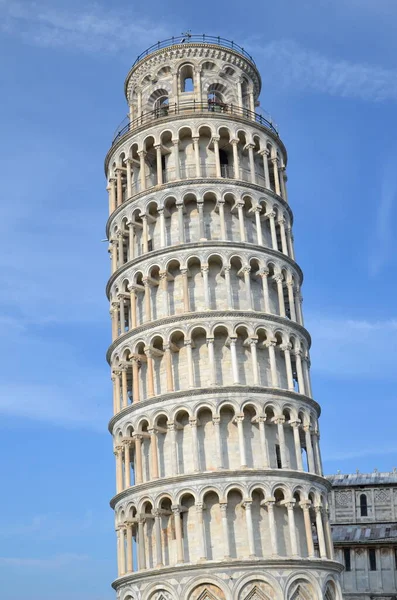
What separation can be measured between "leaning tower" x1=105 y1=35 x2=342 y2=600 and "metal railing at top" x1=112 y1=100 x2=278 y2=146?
0.14 meters

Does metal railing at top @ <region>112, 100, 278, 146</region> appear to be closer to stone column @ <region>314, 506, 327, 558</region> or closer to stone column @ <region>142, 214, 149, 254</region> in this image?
stone column @ <region>142, 214, 149, 254</region>

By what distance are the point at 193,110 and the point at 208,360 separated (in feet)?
55.4

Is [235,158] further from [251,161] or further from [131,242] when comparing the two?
[131,242]

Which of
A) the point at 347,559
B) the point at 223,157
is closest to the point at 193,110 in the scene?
the point at 223,157

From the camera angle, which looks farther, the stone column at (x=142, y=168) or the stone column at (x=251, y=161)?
the stone column at (x=251, y=161)

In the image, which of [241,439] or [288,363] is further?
[288,363]

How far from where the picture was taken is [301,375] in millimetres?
46688

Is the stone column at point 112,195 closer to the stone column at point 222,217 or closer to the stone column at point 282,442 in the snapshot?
the stone column at point 222,217

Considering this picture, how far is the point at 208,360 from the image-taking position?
147 feet

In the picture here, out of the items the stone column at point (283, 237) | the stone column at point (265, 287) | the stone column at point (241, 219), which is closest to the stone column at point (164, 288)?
the stone column at point (241, 219)

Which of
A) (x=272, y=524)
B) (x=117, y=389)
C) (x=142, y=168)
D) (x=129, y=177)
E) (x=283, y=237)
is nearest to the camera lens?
(x=272, y=524)

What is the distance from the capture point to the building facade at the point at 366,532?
62312 millimetres

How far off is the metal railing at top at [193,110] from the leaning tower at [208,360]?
14 cm

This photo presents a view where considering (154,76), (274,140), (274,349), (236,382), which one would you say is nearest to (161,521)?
(236,382)
